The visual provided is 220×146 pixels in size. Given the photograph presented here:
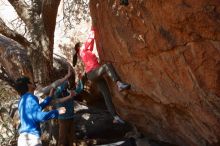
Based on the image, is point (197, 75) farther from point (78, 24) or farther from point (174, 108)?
point (78, 24)

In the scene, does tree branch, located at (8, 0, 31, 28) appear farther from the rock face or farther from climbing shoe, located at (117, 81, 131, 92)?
climbing shoe, located at (117, 81, 131, 92)

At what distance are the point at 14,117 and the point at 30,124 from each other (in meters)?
4.17

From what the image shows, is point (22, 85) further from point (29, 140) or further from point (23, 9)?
point (23, 9)

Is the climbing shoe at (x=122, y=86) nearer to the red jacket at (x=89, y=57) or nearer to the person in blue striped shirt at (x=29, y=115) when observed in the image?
the red jacket at (x=89, y=57)

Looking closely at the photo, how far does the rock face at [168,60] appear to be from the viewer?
21.2ft

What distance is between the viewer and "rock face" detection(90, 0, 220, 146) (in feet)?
21.2

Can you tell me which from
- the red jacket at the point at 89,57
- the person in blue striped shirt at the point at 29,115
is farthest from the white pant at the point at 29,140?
the red jacket at the point at 89,57

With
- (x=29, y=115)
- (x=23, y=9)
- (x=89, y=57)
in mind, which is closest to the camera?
(x=29, y=115)

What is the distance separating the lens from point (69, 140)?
33.1 feet

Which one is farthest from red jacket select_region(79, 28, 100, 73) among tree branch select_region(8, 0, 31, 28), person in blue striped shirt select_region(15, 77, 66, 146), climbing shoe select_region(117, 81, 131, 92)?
person in blue striped shirt select_region(15, 77, 66, 146)

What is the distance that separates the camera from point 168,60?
7.17 meters

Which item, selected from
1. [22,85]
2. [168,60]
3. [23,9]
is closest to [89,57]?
[23,9]

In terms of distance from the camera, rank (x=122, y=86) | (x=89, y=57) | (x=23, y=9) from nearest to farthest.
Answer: (x=122, y=86)
(x=89, y=57)
(x=23, y=9)

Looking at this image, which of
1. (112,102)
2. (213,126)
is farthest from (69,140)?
(213,126)
